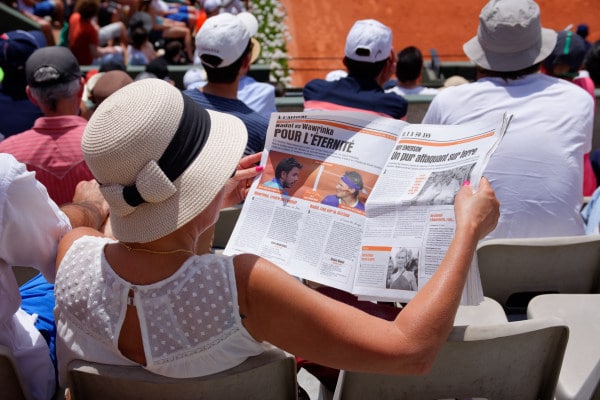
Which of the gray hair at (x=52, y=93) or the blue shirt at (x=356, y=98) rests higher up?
the gray hair at (x=52, y=93)

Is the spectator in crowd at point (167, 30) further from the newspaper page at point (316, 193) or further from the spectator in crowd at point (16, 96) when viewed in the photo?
the newspaper page at point (316, 193)

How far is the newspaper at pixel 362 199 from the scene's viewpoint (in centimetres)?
175

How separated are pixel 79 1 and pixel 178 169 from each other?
909 centimetres

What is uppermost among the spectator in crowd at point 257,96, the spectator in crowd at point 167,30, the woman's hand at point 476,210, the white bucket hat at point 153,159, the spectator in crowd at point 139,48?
the white bucket hat at point 153,159

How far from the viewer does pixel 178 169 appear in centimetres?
156

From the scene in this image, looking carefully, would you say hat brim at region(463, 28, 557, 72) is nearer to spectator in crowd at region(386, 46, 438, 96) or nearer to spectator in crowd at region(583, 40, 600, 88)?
spectator in crowd at region(583, 40, 600, 88)

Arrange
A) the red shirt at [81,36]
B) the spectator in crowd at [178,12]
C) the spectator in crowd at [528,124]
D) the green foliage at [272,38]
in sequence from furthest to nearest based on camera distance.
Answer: the spectator in crowd at [178,12]
the green foliage at [272,38]
the red shirt at [81,36]
the spectator in crowd at [528,124]

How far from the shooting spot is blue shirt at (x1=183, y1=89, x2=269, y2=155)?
3363 mm

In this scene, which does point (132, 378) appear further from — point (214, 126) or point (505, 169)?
point (505, 169)

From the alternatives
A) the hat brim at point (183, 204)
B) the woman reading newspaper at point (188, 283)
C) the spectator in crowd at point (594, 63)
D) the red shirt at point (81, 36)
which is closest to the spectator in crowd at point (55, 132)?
the woman reading newspaper at point (188, 283)

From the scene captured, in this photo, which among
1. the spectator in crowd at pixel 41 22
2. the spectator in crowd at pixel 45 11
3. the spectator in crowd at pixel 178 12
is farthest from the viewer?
the spectator in crowd at pixel 178 12

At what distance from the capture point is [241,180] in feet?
7.38

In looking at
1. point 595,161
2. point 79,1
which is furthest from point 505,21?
point 79,1

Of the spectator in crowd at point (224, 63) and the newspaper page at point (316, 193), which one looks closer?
the newspaper page at point (316, 193)
